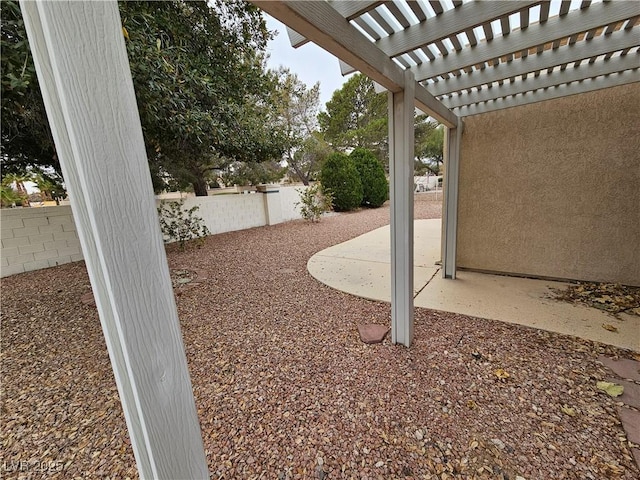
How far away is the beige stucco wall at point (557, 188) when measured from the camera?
276 centimetres

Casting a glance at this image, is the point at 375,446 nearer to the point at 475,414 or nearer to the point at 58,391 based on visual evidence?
the point at 475,414

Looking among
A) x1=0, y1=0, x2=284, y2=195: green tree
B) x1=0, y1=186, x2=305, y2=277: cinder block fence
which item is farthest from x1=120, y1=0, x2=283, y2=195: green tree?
x1=0, y1=186, x2=305, y2=277: cinder block fence

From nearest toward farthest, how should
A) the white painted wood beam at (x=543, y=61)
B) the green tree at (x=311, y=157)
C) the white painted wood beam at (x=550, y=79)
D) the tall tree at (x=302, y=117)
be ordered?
the white painted wood beam at (x=543, y=61)
the white painted wood beam at (x=550, y=79)
the tall tree at (x=302, y=117)
the green tree at (x=311, y=157)

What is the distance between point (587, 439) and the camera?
1314mm

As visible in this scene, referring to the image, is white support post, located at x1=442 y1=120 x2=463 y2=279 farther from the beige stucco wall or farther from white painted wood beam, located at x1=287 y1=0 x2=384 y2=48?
white painted wood beam, located at x1=287 y1=0 x2=384 y2=48

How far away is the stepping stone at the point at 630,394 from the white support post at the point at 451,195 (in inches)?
73.5

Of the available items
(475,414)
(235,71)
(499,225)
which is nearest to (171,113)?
(235,71)

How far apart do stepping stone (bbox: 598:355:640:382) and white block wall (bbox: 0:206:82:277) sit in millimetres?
6777

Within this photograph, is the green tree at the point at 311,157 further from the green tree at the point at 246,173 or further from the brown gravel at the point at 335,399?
the brown gravel at the point at 335,399

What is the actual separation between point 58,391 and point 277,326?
153cm

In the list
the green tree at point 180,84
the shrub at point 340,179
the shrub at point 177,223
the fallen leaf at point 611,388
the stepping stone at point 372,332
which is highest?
the green tree at point 180,84

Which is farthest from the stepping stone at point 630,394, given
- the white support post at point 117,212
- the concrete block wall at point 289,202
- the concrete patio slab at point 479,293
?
the concrete block wall at point 289,202

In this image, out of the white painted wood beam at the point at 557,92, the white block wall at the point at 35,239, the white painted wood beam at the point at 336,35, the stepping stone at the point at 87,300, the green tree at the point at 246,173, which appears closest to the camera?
the white painted wood beam at the point at 336,35

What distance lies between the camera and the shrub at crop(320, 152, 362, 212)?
418 inches
